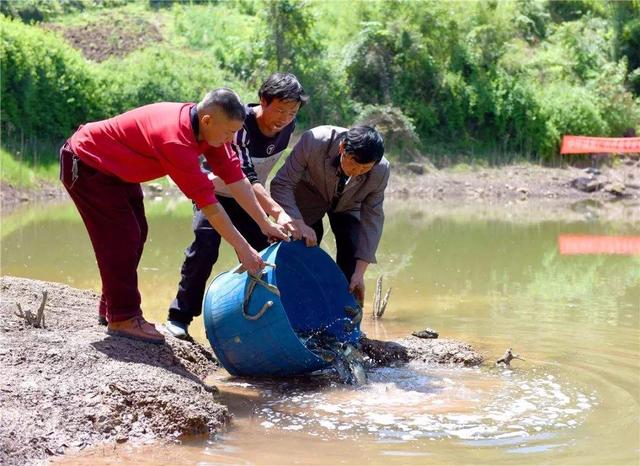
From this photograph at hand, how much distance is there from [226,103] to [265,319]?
3.59 feet

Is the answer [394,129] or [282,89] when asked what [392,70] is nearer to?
[394,129]

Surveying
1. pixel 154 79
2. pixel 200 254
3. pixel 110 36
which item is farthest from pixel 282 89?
pixel 110 36

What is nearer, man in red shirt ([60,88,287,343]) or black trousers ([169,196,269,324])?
man in red shirt ([60,88,287,343])

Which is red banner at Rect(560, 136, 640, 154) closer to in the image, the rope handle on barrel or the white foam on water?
the white foam on water

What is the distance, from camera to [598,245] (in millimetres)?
12641

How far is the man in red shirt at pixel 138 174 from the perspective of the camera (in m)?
4.26

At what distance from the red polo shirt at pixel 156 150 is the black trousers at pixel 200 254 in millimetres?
672

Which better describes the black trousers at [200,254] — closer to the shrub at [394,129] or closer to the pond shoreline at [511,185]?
the pond shoreline at [511,185]

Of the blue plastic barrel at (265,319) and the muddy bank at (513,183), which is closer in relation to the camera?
the blue plastic barrel at (265,319)

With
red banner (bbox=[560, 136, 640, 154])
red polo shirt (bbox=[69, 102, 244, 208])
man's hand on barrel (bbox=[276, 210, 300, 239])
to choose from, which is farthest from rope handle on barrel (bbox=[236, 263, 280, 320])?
red banner (bbox=[560, 136, 640, 154])

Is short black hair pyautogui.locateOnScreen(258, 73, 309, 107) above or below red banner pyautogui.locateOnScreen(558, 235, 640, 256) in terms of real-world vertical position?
above

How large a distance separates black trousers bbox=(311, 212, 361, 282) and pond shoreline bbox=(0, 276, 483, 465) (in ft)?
4.11

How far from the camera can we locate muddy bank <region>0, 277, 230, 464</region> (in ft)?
12.4

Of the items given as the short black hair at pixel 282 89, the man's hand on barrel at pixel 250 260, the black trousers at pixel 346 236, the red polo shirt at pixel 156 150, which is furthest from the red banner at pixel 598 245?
the red polo shirt at pixel 156 150
